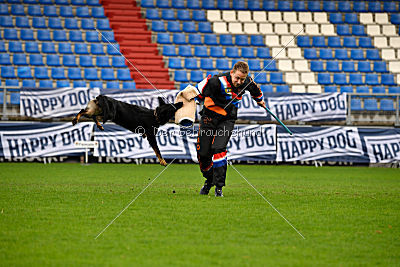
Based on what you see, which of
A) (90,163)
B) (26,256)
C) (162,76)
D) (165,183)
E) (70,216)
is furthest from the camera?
(162,76)

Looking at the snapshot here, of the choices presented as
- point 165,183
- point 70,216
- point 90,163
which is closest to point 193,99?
point 70,216

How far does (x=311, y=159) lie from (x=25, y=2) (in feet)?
52.6

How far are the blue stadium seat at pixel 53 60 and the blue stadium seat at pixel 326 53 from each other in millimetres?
12360

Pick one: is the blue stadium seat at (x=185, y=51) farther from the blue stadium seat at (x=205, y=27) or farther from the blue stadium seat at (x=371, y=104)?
the blue stadium seat at (x=371, y=104)

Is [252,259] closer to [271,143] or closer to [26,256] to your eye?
[26,256]

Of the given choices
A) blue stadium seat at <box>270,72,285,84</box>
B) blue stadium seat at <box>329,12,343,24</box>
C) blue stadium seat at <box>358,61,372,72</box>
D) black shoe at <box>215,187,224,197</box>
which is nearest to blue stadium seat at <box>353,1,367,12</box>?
blue stadium seat at <box>329,12,343,24</box>

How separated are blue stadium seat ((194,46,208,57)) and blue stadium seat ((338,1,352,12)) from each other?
8.49 metres

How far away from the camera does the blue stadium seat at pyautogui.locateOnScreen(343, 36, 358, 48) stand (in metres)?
27.2

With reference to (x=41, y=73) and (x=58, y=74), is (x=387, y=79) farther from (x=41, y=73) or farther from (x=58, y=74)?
(x=41, y=73)

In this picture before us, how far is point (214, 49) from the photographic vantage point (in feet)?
83.9

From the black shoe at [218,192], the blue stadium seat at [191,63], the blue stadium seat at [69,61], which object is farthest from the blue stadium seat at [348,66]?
the black shoe at [218,192]

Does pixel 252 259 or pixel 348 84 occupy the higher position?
pixel 348 84

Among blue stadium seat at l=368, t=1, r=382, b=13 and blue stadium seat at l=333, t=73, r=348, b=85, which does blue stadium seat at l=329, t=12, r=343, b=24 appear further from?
blue stadium seat at l=333, t=73, r=348, b=85

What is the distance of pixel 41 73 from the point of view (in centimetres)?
2323
